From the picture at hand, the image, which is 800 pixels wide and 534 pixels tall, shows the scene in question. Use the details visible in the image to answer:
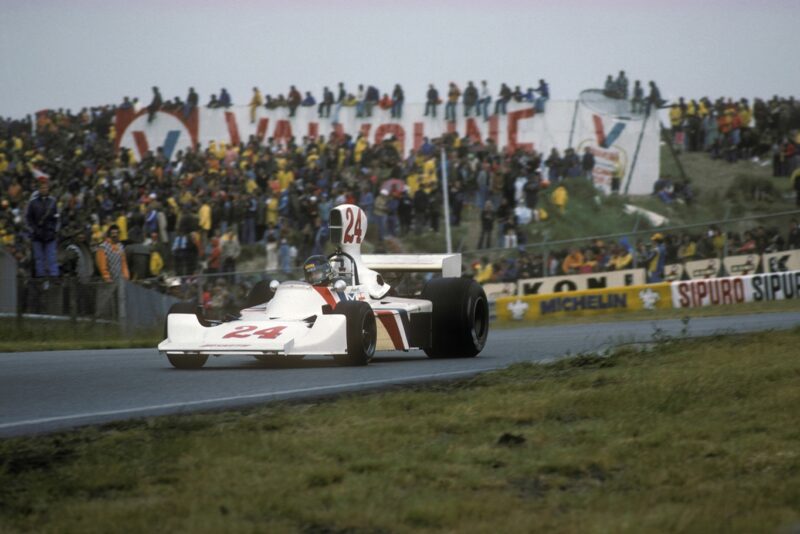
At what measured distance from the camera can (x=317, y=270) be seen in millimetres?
12414

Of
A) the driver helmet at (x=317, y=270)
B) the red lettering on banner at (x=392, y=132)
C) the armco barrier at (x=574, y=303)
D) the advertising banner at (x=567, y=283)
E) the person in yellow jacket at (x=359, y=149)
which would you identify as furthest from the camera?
the red lettering on banner at (x=392, y=132)

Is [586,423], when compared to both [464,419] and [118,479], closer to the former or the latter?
[464,419]

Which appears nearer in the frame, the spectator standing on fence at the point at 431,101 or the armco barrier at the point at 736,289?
the armco barrier at the point at 736,289

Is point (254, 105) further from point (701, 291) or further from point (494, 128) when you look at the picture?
point (701, 291)

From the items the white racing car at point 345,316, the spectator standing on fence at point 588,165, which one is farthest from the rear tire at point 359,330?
the spectator standing on fence at point 588,165

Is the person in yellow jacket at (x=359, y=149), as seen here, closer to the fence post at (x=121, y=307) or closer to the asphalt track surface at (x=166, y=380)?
the fence post at (x=121, y=307)

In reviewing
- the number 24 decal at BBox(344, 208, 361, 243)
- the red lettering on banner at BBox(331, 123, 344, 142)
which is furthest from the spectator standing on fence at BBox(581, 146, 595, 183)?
the number 24 decal at BBox(344, 208, 361, 243)

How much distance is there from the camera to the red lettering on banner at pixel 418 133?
34.9m

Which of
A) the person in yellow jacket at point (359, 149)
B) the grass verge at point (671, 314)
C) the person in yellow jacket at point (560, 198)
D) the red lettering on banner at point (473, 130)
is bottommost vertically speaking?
the grass verge at point (671, 314)

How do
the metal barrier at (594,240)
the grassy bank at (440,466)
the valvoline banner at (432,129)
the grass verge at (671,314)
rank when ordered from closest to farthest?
the grassy bank at (440,466) → the grass verge at (671,314) → the metal barrier at (594,240) → the valvoline banner at (432,129)

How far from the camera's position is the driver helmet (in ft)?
40.6

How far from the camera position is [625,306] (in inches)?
1000

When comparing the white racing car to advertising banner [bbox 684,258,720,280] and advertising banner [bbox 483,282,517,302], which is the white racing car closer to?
advertising banner [bbox 684,258,720,280]

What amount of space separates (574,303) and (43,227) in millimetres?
11232
